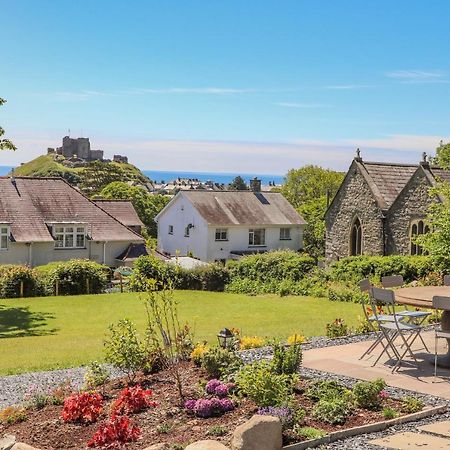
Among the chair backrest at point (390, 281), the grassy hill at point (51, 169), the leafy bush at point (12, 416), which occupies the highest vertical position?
the grassy hill at point (51, 169)

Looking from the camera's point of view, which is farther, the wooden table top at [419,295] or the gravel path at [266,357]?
the wooden table top at [419,295]

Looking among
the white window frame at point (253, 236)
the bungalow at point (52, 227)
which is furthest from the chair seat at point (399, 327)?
the white window frame at point (253, 236)

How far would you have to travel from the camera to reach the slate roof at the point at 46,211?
39719 millimetres

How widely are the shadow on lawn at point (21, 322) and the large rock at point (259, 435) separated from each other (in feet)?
46.6

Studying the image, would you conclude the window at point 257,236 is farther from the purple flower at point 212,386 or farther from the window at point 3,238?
the purple flower at point 212,386

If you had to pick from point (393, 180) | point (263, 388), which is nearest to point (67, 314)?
point (263, 388)

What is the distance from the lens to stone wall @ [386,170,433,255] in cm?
3362

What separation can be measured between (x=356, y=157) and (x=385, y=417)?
1198 inches

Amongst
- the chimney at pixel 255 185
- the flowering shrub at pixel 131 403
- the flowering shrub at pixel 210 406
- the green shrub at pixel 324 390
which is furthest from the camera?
the chimney at pixel 255 185

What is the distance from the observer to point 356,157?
3731cm

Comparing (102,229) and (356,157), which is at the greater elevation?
(356,157)

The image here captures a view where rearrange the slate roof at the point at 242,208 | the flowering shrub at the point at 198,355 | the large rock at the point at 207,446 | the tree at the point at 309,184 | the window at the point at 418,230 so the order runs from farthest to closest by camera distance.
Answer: the tree at the point at 309,184
the slate roof at the point at 242,208
the window at the point at 418,230
the flowering shrub at the point at 198,355
the large rock at the point at 207,446

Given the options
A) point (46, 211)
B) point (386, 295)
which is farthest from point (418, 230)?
point (386, 295)

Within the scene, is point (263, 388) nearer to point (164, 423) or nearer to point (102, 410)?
point (164, 423)
